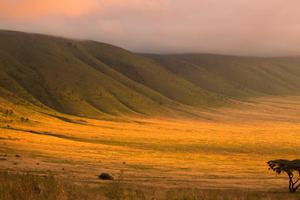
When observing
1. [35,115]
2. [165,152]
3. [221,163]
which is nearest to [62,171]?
[221,163]

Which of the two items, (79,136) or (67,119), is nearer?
(79,136)

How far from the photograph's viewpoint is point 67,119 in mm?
186625

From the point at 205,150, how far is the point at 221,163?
89.6 ft

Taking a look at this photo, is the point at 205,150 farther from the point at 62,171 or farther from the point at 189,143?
the point at 62,171

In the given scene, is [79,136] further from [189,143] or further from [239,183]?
[239,183]

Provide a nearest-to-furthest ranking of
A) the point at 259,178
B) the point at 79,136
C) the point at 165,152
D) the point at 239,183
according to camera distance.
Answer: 1. the point at 239,183
2. the point at 259,178
3. the point at 165,152
4. the point at 79,136

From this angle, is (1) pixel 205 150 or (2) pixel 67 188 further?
(1) pixel 205 150

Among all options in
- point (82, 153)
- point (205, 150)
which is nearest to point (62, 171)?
point (82, 153)

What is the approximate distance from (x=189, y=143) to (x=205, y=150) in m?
16.7

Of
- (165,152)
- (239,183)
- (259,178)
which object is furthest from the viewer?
(165,152)

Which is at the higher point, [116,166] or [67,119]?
[67,119]

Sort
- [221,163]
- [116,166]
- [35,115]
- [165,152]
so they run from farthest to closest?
[35,115], [165,152], [221,163], [116,166]

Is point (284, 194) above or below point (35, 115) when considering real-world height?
below

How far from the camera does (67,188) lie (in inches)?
560
